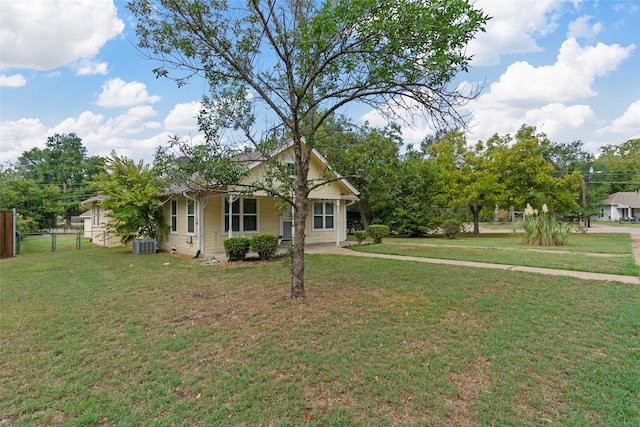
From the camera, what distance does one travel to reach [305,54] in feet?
16.4

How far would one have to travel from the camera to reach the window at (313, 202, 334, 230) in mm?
15922

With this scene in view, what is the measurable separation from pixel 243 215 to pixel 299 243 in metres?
8.04

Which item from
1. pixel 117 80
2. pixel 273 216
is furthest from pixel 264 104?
pixel 117 80

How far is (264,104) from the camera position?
5957mm

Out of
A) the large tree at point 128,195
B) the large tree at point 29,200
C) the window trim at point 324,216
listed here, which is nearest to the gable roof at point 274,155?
the window trim at point 324,216

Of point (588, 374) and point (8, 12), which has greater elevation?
point (8, 12)

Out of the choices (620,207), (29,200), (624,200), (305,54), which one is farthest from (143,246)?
(620,207)

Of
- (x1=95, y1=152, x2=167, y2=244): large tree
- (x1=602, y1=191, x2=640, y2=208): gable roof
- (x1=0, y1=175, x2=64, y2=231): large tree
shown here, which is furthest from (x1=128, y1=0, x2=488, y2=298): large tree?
(x1=602, y1=191, x2=640, y2=208): gable roof

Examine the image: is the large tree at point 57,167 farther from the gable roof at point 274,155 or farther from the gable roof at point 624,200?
Result: the gable roof at point 624,200

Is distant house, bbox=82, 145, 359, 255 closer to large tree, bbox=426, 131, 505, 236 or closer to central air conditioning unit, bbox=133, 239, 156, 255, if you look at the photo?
central air conditioning unit, bbox=133, 239, 156, 255

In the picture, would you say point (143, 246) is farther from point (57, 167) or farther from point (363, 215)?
point (57, 167)

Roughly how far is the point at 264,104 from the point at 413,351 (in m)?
4.76

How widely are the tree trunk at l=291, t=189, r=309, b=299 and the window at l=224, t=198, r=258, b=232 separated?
7731 millimetres

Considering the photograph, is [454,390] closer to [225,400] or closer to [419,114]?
[225,400]
